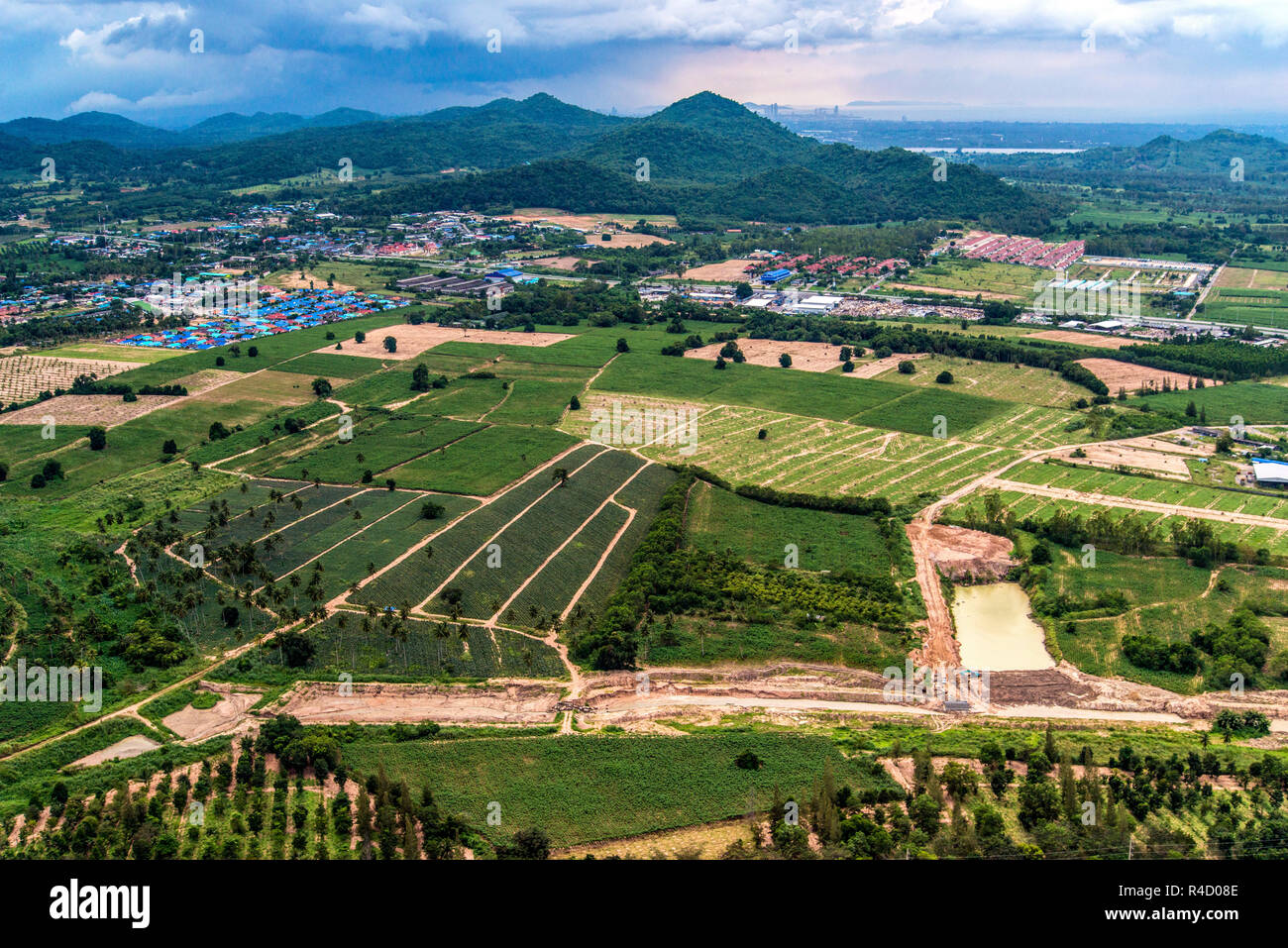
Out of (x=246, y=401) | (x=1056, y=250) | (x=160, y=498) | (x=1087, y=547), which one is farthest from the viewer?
(x=1056, y=250)

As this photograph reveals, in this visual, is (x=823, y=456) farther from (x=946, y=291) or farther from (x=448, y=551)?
(x=946, y=291)

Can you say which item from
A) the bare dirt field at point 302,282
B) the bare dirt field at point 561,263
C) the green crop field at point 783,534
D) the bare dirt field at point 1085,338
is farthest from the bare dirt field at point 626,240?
the green crop field at point 783,534

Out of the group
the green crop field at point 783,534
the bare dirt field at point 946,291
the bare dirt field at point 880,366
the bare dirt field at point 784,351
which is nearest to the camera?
the green crop field at point 783,534

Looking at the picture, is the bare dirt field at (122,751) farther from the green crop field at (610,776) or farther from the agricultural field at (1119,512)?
the agricultural field at (1119,512)

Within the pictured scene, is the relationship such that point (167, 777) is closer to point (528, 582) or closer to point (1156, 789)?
point (528, 582)

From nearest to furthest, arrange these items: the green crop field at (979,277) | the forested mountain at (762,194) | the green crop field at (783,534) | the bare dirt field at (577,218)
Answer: the green crop field at (783,534)
the green crop field at (979,277)
the bare dirt field at (577,218)
the forested mountain at (762,194)
